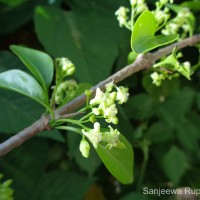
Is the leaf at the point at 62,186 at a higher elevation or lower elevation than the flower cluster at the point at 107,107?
lower

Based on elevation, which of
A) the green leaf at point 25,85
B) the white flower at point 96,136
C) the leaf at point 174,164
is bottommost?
the leaf at point 174,164

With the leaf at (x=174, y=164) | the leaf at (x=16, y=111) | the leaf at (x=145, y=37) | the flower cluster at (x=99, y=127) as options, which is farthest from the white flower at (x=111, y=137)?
the leaf at (x=174, y=164)

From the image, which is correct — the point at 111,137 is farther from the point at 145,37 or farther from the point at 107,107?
the point at 145,37

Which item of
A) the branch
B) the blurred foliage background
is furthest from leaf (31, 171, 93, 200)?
the branch

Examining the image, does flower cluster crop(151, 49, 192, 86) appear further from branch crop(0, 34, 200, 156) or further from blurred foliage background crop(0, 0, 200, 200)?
blurred foliage background crop(0, 0, 200, 200)

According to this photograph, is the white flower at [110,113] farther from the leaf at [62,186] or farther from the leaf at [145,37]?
the leaf at [62,186]

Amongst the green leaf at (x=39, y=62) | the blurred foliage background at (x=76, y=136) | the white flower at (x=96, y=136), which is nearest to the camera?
the white flower at (x=96, y=136)

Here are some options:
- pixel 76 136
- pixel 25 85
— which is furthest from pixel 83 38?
pixel 25 85
